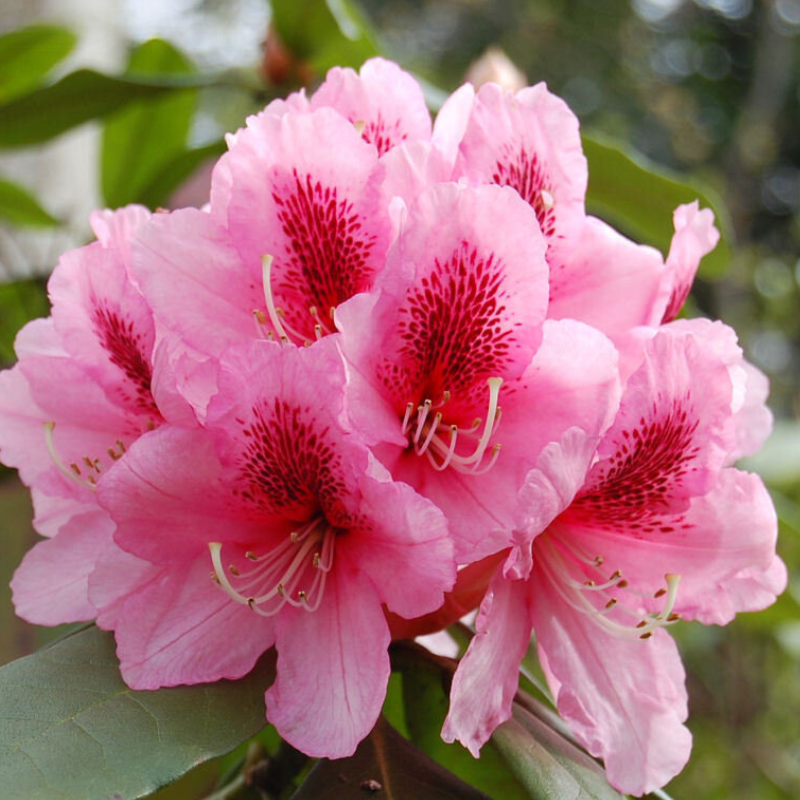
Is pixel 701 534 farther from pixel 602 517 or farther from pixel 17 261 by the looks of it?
pixel 17 261

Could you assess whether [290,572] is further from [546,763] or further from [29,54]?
[29,54]

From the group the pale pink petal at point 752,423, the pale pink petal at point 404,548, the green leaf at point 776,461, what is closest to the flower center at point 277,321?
the pale pink petal at point 404,548

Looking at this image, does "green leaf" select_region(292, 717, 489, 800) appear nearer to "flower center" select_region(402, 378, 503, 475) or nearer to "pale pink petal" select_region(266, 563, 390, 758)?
"pale pink petal" select_region(266, 563, 390, 758)

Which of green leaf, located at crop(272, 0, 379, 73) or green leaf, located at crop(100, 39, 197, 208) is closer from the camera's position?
green leaf, located at crop(272, 0, 379, 73)

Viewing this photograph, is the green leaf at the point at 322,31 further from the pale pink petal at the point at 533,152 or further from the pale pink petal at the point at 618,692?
the pale pink petal at the point at 618,692

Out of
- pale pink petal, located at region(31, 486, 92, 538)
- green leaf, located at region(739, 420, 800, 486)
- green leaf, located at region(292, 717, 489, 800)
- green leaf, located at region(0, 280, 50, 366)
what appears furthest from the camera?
green leaf, located at region(739, 420, 800, 486)

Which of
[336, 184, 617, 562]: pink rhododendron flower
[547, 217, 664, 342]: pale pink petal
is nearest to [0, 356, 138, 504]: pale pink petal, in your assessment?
[336, 184, 617, 562]: pink rhododendron flower
